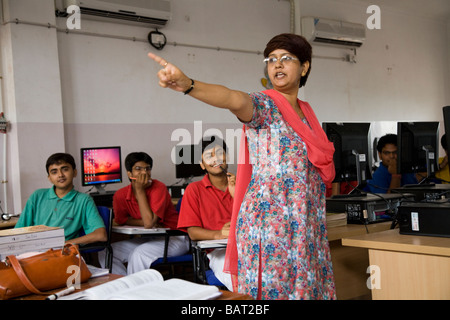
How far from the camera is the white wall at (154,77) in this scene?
15.2 ft

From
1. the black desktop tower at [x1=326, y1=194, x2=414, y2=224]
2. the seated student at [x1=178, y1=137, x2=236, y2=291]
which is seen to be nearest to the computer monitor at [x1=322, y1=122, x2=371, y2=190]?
the black desktop tower at [x1=326, y1=194, x2=414, y2=224]

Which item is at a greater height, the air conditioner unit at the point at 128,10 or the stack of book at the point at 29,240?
the air conditioner unit at the point at 128,10

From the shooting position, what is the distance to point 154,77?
563cm

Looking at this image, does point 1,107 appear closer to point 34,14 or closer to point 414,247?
point 34,14

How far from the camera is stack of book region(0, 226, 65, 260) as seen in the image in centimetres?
179

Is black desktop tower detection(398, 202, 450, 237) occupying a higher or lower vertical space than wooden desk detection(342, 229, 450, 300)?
higher

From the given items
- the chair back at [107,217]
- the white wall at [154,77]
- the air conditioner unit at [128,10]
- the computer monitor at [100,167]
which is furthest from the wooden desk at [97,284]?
the air conditioner unit at [128,10]

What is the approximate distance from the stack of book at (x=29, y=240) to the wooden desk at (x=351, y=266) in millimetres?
1390

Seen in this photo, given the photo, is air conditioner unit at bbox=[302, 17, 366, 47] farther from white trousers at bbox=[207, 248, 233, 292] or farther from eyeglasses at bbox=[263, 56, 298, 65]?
eyeglasses at bbox=[263, 56, 298, 65]

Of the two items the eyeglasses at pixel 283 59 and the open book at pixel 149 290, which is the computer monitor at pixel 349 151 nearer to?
the eyeglasses at pixel 283 59

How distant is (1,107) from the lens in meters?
4.63

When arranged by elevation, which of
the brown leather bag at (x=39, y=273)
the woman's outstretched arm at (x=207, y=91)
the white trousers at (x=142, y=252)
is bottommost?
the white trousers at (x=142, y=252)

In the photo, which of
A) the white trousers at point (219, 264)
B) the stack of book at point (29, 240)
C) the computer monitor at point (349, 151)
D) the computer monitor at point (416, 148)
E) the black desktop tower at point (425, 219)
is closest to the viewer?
the stack of book at point (29, 240)

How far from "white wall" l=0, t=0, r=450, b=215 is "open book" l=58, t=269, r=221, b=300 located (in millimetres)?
3554
